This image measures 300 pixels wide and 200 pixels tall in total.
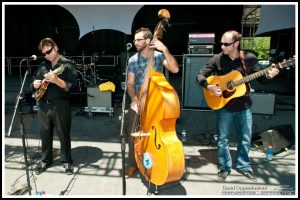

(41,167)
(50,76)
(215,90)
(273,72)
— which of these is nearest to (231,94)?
(215,90)

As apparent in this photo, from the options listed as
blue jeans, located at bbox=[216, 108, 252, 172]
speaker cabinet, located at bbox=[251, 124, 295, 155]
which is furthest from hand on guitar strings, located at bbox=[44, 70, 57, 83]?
speaker cabinet, located at bbox=[251, 124, 295, 155]

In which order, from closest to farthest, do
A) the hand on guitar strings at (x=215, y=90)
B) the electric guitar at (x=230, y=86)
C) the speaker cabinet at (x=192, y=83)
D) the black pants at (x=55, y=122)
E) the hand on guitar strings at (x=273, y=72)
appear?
the hand on guitar strings at (x=273, y=72), the electric guitar at (x=230, y=86), the hand on guitar strings at (x=215, y=90), the black pants at (x=55, y=122), the speaker cabinet at (x=192, y=83)

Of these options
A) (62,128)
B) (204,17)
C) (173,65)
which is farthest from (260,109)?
(204,17)

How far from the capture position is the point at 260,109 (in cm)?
747

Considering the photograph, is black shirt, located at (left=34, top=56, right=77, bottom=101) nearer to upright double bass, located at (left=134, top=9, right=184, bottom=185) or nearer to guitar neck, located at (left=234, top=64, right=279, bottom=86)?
upright double bass, located at (left=134, top=9, right=184, bottom=185)

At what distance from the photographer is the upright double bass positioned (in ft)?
10.4

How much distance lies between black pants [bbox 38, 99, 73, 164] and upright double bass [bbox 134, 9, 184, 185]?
4.97 feet

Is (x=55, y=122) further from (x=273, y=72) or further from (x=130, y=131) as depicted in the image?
(x=273, y=72)

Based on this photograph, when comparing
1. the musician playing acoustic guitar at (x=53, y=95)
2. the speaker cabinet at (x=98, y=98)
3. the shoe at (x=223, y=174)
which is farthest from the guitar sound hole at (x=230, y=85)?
the speaker cabinet at (x=98, y=98)

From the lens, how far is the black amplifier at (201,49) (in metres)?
7.30

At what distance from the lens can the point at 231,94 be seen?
3896 mm

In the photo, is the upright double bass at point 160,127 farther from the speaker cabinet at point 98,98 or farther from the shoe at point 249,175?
the speaker cabinet at point 98,98

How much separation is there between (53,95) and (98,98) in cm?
348

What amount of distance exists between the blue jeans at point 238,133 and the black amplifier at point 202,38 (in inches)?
142
